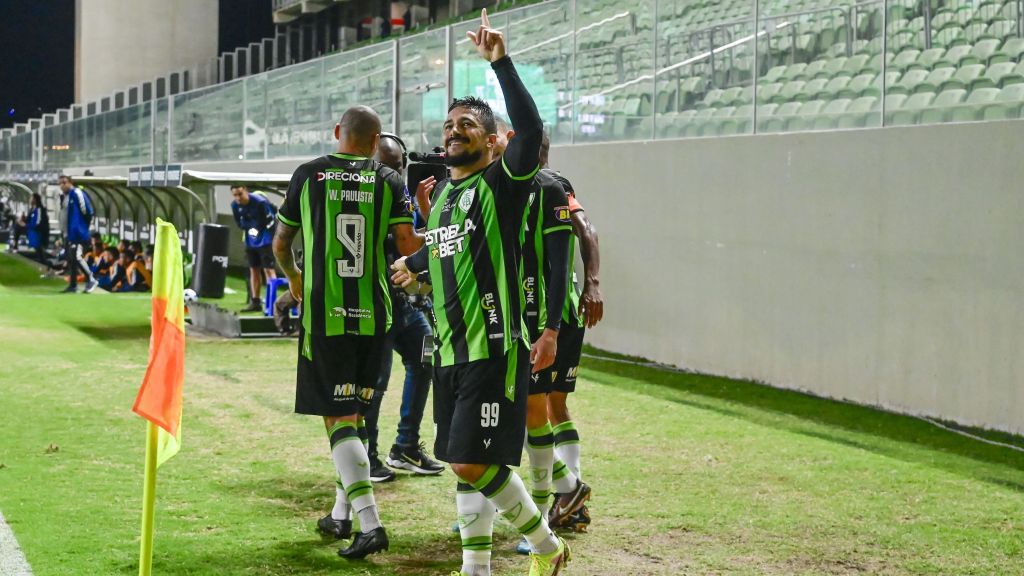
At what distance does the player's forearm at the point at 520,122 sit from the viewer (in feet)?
13.5

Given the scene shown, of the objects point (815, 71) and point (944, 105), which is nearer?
point (944, 105)

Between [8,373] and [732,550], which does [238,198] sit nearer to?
[8,373]

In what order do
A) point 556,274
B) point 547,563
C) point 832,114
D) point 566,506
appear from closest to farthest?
point 547,563, point 556,274, point 566,506, point 832,114

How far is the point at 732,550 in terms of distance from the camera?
555 cm

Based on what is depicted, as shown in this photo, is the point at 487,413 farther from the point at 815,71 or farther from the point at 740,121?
the point at 740,121

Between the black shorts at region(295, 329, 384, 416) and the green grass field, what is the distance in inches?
25.6

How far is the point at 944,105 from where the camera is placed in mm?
9516

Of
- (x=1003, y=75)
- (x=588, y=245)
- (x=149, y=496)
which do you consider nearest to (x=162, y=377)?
(x=149, y=496)

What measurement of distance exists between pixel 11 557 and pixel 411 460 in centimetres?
266

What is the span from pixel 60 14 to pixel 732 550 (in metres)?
57.9

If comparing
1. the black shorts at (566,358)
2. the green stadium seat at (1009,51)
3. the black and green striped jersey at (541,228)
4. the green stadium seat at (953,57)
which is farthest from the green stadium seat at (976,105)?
the black and green striped jersey at (541,228)

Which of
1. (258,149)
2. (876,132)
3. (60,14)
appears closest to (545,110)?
(876,132)

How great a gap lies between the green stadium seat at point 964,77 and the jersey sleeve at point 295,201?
19.8 ft

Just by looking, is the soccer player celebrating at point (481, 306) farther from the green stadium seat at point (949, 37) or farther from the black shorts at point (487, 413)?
the green stadium seat at point (949, 37)
